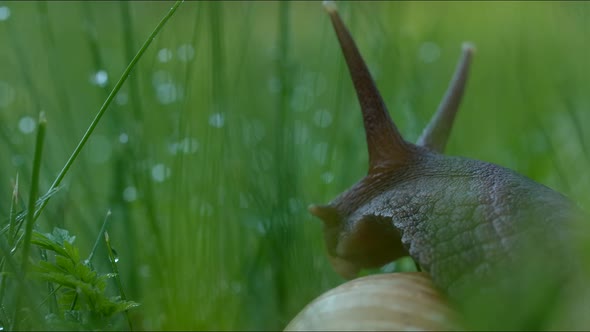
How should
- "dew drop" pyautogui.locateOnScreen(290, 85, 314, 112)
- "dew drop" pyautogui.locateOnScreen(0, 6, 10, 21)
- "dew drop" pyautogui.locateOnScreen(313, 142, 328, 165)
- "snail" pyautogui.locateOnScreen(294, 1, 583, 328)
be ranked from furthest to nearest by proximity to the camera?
"dew drop" pyautogui.locateOnScreen(290, 85, 314, 112)
"dew drop" pyautogui.locateOnScreen(313, 142, 328, 165)
"dew drop" pyautogui.locateOnScreen(0, 6, 10, 21)
"snail" pyautogui.locateOnScreen(294, 1, 583, 328)

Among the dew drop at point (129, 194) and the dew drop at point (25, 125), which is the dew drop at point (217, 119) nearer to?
the dew drop at point (129, 194)

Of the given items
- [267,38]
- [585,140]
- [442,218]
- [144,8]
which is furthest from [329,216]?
[267,38]

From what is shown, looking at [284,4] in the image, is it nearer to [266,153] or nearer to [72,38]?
[266,153]

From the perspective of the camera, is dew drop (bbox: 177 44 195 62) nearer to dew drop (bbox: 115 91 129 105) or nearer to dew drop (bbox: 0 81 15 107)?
dew drop (bbox: 115 91 129 105)

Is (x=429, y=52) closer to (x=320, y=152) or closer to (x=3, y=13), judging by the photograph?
(x=320, y=152)

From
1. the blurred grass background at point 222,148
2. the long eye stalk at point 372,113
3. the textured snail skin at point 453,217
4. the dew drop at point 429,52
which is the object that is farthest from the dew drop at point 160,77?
the dew drop at point 429,52

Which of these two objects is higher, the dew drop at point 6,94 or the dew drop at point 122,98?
the dew drop at point 6,94

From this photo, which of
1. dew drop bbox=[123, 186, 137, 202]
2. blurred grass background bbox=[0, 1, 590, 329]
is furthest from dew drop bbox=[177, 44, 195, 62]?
dew drop bbox=[123, 186, 137, 202]
